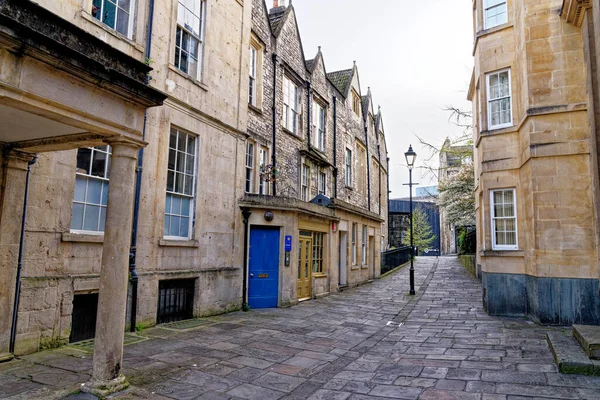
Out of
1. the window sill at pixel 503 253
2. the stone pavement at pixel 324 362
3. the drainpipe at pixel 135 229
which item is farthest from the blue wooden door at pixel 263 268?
the window sill at pixel 503 253

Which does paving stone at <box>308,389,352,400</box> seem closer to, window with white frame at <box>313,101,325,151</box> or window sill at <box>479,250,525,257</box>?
window sill at <box>479,250,525,257</box>

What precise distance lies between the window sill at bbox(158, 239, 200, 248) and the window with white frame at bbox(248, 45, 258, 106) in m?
5.80

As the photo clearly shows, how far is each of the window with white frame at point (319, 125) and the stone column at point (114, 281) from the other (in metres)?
14.6

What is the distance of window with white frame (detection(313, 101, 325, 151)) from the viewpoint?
19562 millimetres

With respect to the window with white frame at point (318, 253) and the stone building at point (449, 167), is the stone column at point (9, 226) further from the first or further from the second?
the stone building at point (449, 167)

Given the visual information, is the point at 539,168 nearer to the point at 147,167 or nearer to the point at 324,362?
the point at 324,362

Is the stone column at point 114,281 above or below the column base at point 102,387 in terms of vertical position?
above

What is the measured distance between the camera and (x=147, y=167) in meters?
9.16

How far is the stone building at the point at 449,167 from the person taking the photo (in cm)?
A: 2558

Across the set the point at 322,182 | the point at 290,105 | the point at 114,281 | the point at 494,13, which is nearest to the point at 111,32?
the point at 114,281

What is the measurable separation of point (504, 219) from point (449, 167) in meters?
14.1

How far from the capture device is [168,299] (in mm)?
9789

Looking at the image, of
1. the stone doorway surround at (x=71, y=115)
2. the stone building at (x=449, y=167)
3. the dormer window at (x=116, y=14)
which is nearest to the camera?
the stone doorway surround at (x=71, y=115)

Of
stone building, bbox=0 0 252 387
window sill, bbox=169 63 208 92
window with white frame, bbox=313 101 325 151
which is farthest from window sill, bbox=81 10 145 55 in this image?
window with white frame, bbox=313 101 325 151
